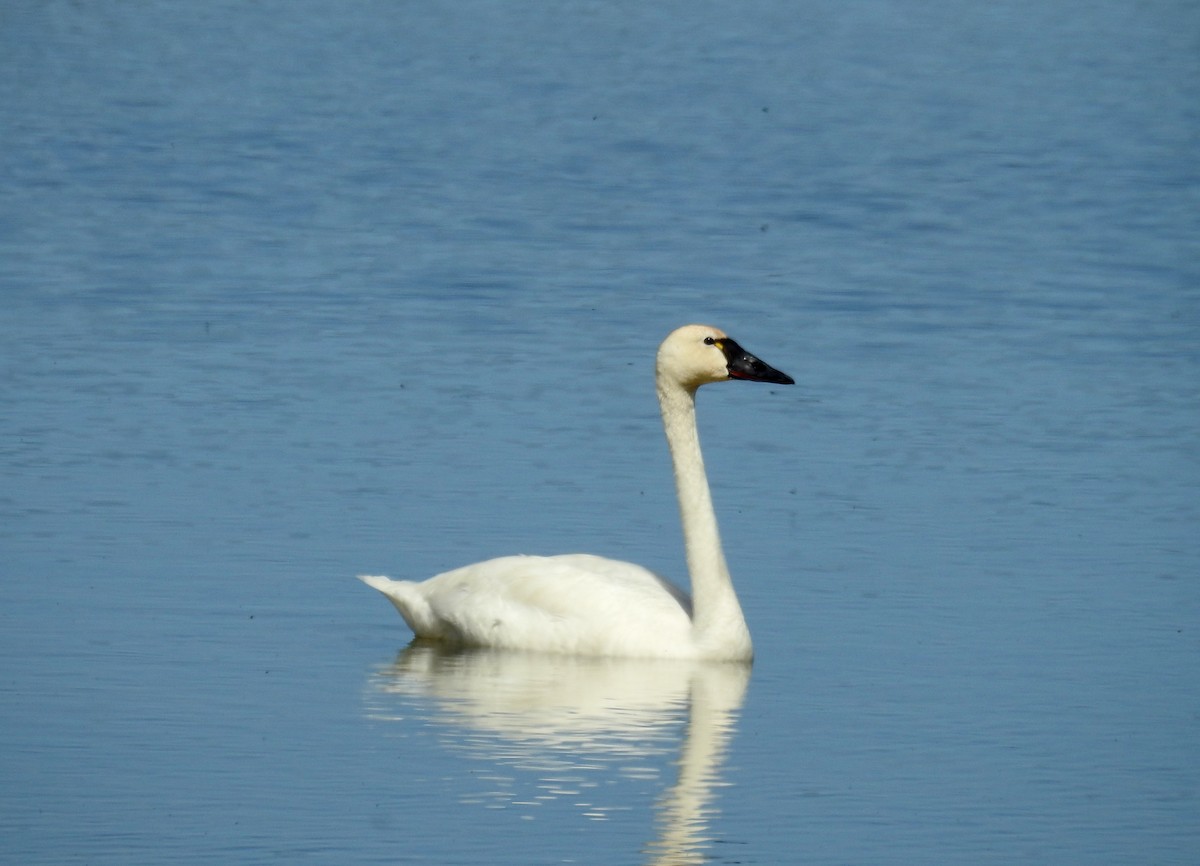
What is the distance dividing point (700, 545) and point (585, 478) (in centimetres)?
208

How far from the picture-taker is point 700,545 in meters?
9.42

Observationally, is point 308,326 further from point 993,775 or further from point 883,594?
point 993,775

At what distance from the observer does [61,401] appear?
42.0 ft

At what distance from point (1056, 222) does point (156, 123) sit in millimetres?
9293

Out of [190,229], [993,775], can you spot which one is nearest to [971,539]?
[993,775]

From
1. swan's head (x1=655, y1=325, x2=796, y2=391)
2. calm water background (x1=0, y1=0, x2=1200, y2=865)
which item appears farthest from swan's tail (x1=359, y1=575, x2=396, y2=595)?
swan's head (x1=655, y1=325, x2=796, y2=391)

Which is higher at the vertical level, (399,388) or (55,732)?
(399,388)

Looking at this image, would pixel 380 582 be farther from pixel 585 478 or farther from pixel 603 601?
pixel 585 478

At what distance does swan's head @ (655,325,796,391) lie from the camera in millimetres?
9656

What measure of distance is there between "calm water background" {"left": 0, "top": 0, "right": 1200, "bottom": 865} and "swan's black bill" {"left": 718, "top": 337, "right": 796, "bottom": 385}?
2.77 feet

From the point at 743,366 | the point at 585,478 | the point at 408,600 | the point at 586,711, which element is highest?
the point at 743,366

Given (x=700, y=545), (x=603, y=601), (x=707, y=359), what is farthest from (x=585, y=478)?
(x=603, y=601)

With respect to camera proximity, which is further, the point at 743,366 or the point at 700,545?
the point at 743,366

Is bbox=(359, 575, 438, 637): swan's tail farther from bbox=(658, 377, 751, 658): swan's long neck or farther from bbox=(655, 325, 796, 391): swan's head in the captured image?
bbox=(655, 325, 796, 391): swan's head
